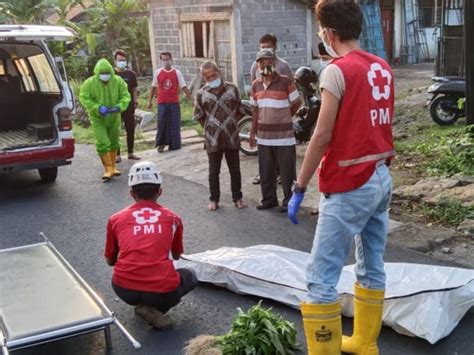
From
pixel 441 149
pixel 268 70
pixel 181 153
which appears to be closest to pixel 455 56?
pixel 441 149

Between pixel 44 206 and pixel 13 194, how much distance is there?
3.07 ft

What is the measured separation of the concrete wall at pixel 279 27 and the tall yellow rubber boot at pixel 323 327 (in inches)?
496

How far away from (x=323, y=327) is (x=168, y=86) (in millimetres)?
7773

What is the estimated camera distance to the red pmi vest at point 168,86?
33.8ft

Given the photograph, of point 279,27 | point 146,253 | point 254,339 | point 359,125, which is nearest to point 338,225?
point 359,125

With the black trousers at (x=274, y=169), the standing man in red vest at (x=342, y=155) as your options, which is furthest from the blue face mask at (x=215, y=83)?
the standing man in red vest at (x=342, y=155)

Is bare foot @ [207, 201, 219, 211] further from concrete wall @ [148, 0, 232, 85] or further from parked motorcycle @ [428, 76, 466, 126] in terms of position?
concrete wall @ [148, 0, 232, 85]

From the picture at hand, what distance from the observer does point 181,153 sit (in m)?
10.3

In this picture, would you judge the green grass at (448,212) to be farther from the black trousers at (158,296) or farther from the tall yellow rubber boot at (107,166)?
the tall yellow rubber boot at (107,166)

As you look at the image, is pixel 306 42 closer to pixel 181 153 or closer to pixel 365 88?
pixel 181 153

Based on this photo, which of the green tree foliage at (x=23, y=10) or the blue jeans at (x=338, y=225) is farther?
the green tree foliage at (x=23, y=10)

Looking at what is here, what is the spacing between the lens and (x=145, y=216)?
13.0 ft

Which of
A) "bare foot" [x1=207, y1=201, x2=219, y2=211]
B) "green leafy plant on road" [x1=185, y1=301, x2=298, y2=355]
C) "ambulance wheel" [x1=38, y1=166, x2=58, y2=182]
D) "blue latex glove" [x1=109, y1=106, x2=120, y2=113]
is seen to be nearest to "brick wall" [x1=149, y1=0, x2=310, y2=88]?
"blue latex glove" [x1=109, y1=106, x2=120, y2=113]

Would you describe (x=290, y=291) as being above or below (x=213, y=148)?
below
